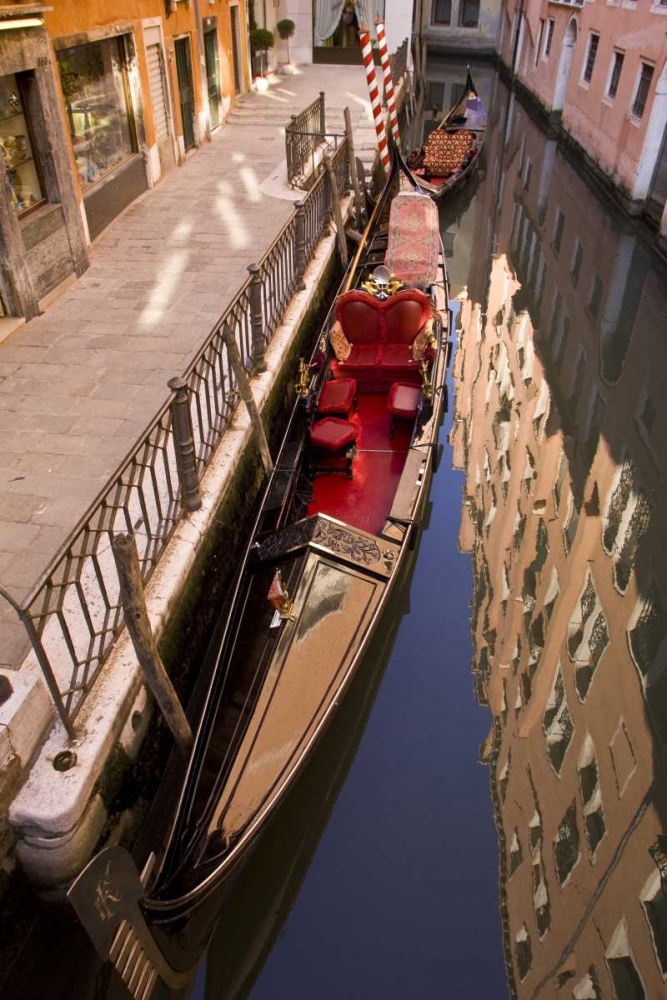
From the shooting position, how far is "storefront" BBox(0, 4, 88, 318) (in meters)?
4.94

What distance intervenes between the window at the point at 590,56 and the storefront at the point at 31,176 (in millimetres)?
11837

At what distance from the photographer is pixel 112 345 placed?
510cm

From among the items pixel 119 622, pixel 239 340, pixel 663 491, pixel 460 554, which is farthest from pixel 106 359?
pixel 663 491

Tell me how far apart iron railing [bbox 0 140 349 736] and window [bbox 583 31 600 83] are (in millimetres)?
11068

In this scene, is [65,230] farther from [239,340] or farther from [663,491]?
[663,491]

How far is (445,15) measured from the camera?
27.1m

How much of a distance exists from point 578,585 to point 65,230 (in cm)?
488

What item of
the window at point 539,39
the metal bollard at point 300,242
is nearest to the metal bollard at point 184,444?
the metal bollard at point 300,242

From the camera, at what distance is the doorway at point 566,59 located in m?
15.2

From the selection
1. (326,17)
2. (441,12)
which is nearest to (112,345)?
(326,17)

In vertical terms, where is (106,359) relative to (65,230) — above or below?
below

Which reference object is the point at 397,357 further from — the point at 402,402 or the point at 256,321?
the point at 256,321

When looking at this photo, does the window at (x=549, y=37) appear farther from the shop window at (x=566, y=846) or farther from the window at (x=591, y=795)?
the shop window at (x=566, y=846)

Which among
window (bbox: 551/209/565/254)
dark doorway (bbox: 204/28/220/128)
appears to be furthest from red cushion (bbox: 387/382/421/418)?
dark doorway (bbox: 204/28/220/128)
